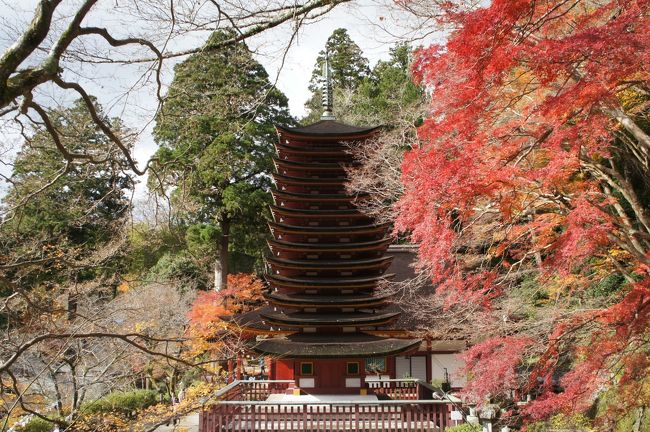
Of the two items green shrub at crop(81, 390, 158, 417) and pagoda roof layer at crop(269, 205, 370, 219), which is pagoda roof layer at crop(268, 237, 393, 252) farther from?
green shrub at crop(81, 390, 158, 417)

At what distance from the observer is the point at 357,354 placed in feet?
36.1

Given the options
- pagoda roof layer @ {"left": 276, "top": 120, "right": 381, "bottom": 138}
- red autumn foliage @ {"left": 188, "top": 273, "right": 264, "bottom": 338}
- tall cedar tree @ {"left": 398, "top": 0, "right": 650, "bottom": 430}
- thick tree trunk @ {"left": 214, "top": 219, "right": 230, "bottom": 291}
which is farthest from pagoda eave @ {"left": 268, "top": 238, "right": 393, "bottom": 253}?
thick tree trunk @ {"left": 214, "top": 219, "right": 230, "bottom": 291}

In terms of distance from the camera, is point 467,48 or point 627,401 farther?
point 627,401

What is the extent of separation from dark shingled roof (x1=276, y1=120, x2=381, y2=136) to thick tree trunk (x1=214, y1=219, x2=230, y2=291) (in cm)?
821

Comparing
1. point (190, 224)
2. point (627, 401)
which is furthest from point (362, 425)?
point (190, 224)

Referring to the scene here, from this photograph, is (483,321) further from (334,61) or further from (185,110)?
(334,61)

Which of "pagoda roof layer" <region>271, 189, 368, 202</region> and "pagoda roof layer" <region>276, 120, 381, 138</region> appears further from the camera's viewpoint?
"pagoda roof layer" <region>276, 120, 381, 138</region>

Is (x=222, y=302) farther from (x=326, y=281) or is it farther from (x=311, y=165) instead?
(x=326, y=281)

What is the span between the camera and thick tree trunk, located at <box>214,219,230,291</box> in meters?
21.0

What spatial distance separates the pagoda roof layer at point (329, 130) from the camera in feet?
45.4

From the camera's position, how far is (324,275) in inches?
499

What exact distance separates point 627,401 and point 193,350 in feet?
38.3

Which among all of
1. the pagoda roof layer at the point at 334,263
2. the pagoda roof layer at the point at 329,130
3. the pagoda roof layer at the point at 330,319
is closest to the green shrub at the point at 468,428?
the pagoda roof layer at the point at 330,319

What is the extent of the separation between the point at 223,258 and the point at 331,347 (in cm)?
1103
